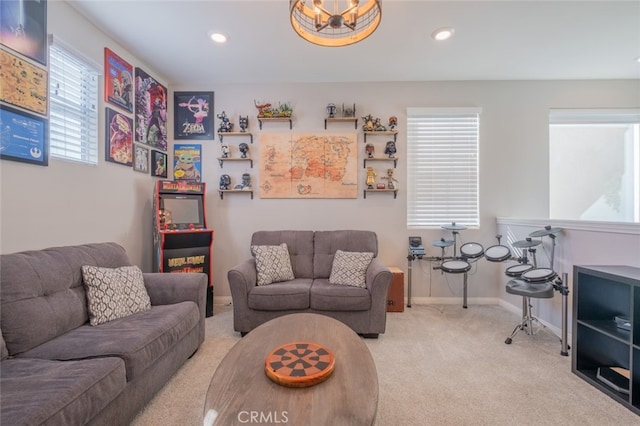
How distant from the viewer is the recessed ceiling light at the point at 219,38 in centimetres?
252

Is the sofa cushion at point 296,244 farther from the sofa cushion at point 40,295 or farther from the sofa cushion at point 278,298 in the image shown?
the sofa cushion at point 40,295

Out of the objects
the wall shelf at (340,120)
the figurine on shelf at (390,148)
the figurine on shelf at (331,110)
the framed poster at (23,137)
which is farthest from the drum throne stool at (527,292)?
the framed poster at (23,137)

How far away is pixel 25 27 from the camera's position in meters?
1.82

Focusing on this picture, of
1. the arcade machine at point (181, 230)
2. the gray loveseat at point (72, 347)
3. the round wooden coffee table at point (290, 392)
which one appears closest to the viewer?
the round wooden coffee table at point (290, 392)

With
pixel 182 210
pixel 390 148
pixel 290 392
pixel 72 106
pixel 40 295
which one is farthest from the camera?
pixel 390 148

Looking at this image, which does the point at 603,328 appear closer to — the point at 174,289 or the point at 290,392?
the point at 290,392

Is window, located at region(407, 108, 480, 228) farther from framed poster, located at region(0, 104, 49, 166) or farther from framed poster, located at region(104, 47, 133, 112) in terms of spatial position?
framed poster, located at region(0, 104, 49, 166)

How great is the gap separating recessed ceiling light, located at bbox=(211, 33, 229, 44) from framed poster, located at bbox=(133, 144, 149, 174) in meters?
1.43

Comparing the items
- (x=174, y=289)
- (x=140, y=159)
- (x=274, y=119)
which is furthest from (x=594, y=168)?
(x=140, y=159)

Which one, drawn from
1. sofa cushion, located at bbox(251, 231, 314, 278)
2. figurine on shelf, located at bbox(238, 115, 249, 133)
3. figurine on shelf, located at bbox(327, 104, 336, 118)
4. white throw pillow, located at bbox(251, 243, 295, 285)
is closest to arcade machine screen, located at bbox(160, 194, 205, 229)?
sofa cushion, located at bbox(251, 231, 314, 278)

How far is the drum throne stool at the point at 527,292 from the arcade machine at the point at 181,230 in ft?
10.2

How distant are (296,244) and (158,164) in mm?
1989

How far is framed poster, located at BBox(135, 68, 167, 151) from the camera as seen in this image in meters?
2.99

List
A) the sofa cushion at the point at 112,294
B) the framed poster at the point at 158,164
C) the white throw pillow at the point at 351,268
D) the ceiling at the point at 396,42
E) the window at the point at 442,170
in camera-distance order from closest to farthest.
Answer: the sofa cushion at the point at 112,294 → the ceiling at the point at 396,42 → the white throw pillow at the point at 351,268 → the framed poster at the point at 158,164 → the window at the point at 442,170
